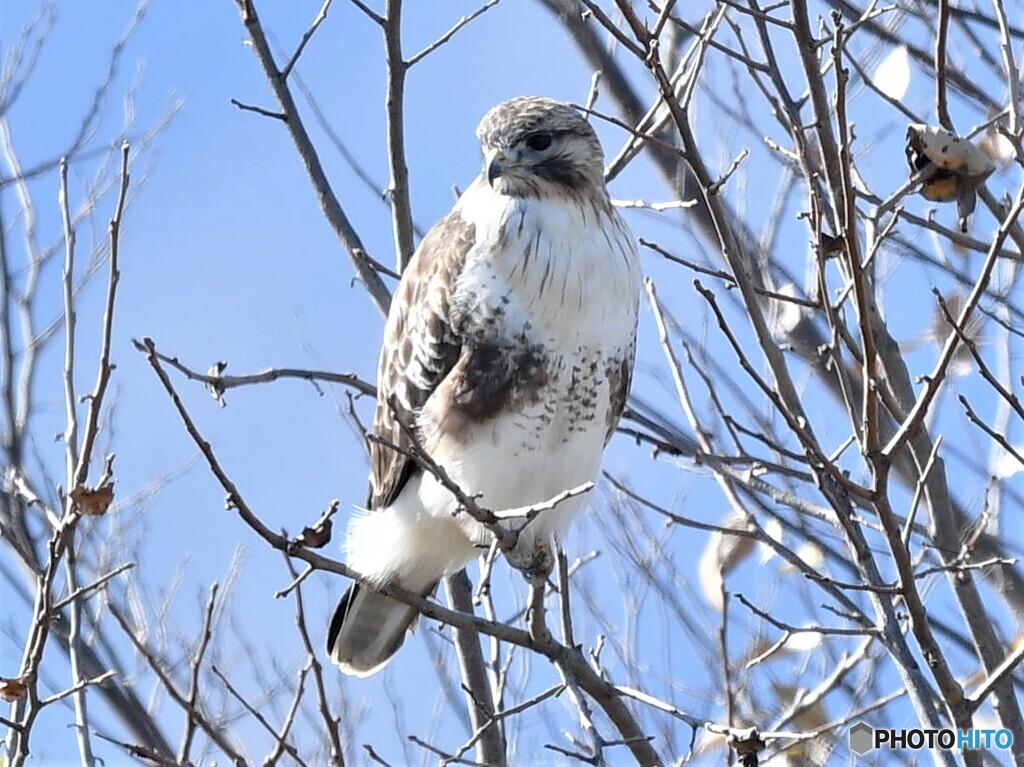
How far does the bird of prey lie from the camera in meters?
3.48

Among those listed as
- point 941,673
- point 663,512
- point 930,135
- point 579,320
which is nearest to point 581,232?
point 579,320

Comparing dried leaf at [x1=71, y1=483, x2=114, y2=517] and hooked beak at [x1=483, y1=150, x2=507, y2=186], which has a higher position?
hooked beak at [x1=483, y1=150, x2=507, y2=186]

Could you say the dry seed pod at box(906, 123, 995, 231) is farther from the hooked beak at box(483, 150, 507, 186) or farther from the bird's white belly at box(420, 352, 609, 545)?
the hooked beak at box(483, 150, 507, 186)

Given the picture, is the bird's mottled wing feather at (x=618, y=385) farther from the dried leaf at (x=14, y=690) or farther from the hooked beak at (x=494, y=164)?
the dried leaf at (x=14, y=690)

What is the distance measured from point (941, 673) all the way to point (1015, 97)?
1151 mm

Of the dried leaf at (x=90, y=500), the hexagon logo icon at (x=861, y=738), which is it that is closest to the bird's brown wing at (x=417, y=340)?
the dried leaf at (x=90, y=500)

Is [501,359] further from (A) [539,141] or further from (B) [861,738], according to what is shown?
(B) [861,738]

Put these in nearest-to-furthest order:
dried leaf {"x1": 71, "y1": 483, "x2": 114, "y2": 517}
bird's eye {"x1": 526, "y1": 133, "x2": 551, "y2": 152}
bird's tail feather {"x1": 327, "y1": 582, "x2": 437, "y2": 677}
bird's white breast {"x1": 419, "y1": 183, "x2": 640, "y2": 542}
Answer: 1. dried leaf {"x1": 71, "y1": 483, "x2": 114, "y2": 517}
2. bird's white breast {"x1": 419, "y1": 183, "x2": 640, "y2": 542}
3. bird's eye {"x1": 526, "y1": 133, "x2": 551, "y2": 152}
4. bird's tail feather {"x1": 327, "y1": 582, "x2": 437, "y2": 677}

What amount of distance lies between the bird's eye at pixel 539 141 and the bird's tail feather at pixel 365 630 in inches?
47.4

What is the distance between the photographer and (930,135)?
2.82m

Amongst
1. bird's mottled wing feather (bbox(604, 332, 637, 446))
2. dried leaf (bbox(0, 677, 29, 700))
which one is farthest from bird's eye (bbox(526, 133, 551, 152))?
dried leaf (bbox(0, 677, 29, 700))

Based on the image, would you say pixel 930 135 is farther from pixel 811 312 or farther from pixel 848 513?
pixel 811 312

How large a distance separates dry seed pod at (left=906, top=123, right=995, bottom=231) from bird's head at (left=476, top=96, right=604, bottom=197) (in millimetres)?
1052

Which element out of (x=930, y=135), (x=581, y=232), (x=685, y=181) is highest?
(x=685, y=181)
